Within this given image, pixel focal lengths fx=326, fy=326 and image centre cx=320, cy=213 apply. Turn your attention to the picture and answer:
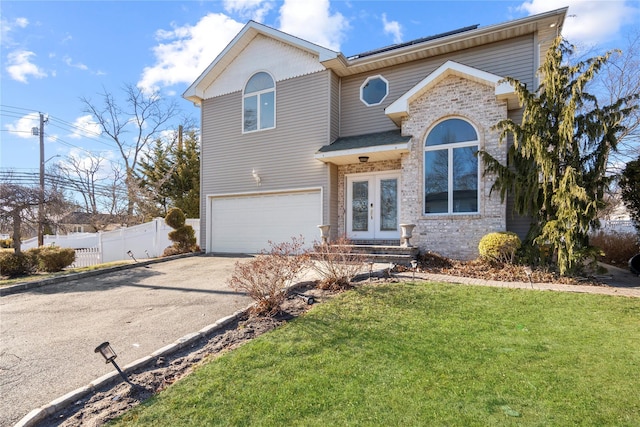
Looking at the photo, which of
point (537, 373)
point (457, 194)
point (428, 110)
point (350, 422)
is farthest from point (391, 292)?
point (428, 110)

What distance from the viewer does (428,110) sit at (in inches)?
383

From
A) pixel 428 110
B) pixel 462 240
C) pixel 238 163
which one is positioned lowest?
pixel 462 240

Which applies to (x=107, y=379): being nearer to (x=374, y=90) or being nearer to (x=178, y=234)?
(x=178, y=234)

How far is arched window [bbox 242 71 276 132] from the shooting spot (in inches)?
502

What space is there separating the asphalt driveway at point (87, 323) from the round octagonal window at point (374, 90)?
7738 mm

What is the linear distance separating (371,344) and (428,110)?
7.84 metres

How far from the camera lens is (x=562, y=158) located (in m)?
7.48

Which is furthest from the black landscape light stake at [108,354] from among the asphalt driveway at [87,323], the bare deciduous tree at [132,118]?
the bare deciduous tree at [132,118]

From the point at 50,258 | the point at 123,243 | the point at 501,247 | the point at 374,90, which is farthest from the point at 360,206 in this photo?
the point at 123,243

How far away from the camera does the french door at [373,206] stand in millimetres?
10906

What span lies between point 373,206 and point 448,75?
4.57 metres

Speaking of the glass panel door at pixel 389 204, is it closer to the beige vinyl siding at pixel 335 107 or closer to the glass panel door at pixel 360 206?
the glass panel door at pixel 360 206

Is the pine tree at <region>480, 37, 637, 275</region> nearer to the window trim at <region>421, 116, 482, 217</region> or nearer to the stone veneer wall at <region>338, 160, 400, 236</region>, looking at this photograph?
the window trim at <region>421, 116, 482, 217</region>

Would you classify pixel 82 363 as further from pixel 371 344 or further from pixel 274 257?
pixel 371 344
